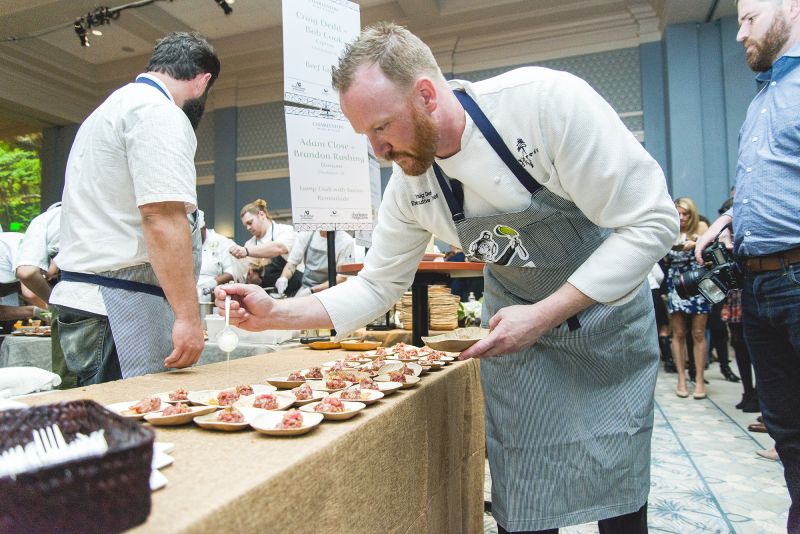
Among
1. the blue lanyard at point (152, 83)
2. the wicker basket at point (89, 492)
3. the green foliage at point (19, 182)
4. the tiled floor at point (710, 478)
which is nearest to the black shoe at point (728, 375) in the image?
the tiled floor at point (710, 478)

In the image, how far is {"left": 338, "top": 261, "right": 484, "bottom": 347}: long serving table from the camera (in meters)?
2.15

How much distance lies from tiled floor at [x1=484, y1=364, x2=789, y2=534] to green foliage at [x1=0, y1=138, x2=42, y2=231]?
471 inches

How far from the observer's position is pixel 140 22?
8.38 m

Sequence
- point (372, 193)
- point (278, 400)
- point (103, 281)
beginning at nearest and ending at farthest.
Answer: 1. point (278, 400)
2. point (103, 281)
3. point (372, 193)

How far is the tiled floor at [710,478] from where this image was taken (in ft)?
7.33

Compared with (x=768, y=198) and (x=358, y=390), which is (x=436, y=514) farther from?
(x=768, y=198)

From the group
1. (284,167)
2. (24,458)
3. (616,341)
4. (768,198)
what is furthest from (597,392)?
(284,167)

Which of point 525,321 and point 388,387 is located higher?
point 525,321

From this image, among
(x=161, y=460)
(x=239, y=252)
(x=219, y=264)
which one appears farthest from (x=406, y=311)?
(x=219, y=264)

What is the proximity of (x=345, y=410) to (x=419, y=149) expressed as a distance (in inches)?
22.1

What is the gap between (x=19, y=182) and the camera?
11.5 meters

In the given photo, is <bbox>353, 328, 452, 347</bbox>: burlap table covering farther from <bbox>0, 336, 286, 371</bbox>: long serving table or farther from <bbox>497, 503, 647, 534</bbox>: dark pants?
<bbox>0, 336, 286, 371</bbox>: long serving table

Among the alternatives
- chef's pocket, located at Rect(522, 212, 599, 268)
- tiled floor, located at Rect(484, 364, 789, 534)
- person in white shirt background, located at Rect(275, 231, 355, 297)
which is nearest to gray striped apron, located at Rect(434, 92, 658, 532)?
chef's pocket, located at Rect(522, 212, 599, 268)

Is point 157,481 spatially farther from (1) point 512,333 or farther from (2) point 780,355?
(2) point 780,355
